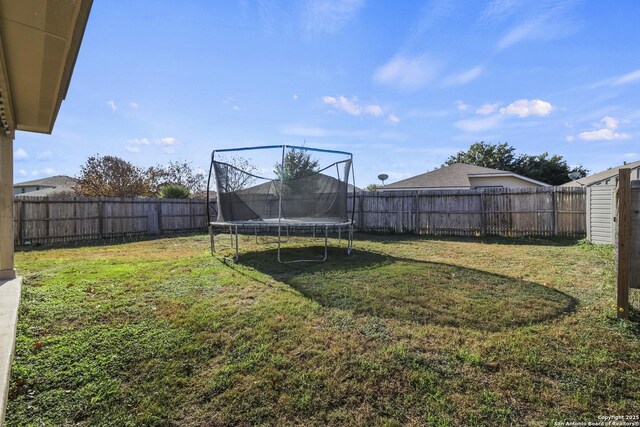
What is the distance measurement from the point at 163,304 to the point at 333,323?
177 centimetres

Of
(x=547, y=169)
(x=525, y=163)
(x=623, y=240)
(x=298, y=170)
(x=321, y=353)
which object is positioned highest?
(x=525, y=163)

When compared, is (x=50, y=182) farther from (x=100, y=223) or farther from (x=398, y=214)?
(x=398, y=214)

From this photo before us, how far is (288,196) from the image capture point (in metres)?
6.51

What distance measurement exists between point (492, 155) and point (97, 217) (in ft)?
97.1

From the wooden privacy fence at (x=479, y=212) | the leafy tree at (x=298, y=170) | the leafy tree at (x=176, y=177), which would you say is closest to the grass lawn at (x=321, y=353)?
the leafy tree at (x=298, y=170)

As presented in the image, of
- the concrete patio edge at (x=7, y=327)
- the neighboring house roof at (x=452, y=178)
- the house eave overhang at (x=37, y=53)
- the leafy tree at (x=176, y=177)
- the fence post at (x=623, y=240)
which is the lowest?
the concrete patio edge at (x=7, y=327)

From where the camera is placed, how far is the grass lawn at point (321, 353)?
1657mm

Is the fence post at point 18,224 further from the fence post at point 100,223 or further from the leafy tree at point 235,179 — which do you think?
the leafy tree at point 235,179

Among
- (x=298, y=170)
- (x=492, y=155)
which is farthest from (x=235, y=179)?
(x=492, y=155)

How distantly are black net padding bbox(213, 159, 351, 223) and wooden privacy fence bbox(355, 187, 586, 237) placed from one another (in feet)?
18.3

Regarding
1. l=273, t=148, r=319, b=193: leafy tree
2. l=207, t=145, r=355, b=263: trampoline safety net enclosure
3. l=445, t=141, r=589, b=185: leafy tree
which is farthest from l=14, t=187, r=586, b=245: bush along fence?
l=445, t=141, r=589, b=185: leafy tree

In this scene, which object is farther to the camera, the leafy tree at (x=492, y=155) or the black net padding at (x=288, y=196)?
the leafy tree at (x=492, y=155)

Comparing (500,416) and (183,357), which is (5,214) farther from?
(500,416)

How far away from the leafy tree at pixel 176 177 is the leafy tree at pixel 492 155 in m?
24.7
